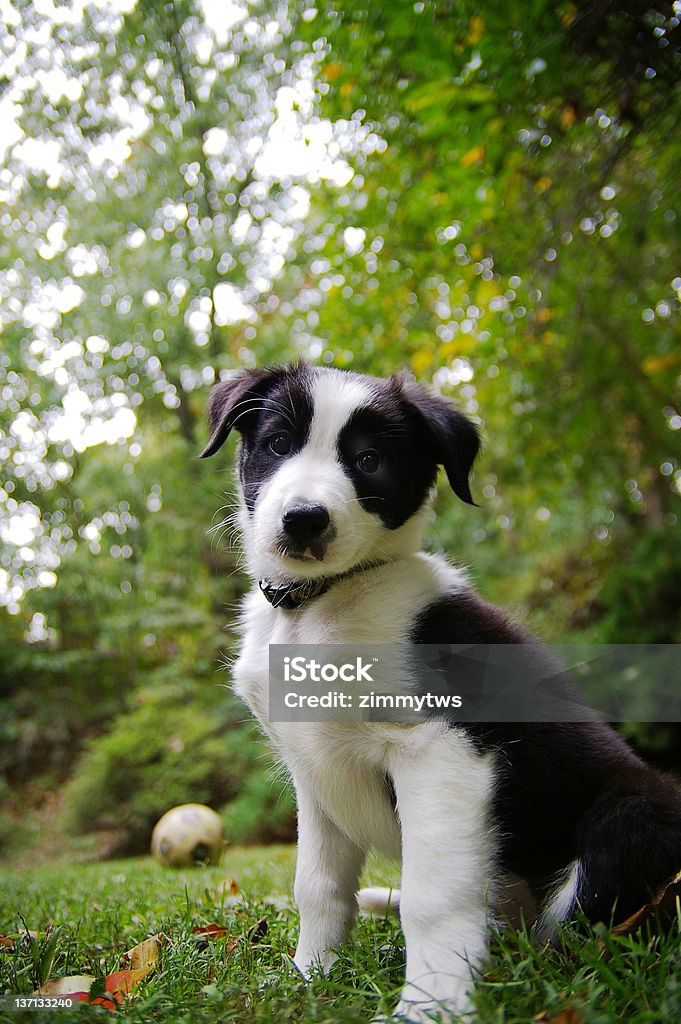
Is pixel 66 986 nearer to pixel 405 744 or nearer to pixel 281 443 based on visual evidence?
pixel 405 744

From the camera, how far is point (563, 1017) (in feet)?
4.81

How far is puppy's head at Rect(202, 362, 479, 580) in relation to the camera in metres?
2.04

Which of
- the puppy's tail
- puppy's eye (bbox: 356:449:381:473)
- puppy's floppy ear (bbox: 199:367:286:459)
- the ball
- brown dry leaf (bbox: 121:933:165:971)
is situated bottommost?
the ball

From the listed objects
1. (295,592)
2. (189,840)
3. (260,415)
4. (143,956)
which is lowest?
(189,840)

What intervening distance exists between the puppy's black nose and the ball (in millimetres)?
3442

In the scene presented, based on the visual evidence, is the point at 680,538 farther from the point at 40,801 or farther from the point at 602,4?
the point at 40,801

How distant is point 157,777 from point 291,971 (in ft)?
17.9

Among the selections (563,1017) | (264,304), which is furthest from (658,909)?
(264,304)

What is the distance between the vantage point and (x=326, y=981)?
1.83 meters

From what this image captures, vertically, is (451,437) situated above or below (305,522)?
above

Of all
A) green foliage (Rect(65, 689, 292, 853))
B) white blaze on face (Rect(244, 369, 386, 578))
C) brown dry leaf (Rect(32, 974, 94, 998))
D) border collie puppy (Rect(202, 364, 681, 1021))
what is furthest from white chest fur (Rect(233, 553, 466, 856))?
green foliage (Rect(65, 689, 292, 853))

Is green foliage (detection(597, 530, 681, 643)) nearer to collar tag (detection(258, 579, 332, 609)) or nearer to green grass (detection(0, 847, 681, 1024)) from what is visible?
green grass (detection(0, 847, 681, 1024))

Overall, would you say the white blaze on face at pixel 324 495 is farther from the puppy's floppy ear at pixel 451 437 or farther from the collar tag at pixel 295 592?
the puppy's floppy ear at pixel 451 437

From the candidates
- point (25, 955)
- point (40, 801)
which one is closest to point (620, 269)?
point (25, 955)
